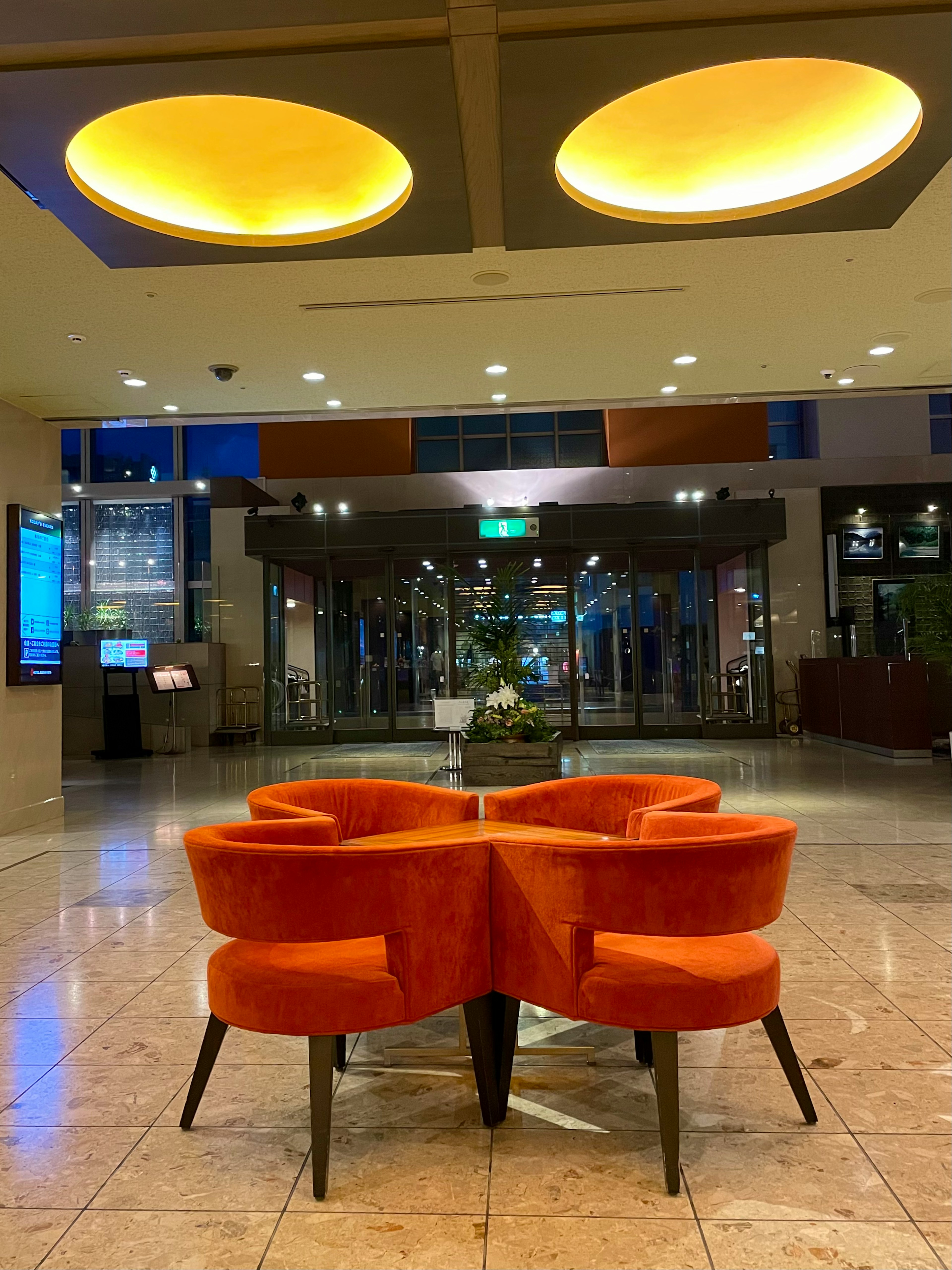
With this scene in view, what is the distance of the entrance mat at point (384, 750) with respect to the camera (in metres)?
12.6

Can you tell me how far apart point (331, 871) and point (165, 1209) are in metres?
0.87

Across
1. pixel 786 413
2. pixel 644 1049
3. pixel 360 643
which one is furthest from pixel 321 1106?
pixel 786 413

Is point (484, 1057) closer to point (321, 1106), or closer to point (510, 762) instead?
point (321, 1106)

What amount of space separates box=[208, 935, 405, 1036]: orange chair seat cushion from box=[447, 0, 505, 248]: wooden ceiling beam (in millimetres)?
2680

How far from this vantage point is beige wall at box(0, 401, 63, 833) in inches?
291

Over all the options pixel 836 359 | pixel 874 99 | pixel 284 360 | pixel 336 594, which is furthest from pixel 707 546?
pixel 874 99

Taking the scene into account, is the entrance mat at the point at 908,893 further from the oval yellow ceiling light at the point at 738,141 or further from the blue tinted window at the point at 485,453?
the blue tinted window at the point at 485,453

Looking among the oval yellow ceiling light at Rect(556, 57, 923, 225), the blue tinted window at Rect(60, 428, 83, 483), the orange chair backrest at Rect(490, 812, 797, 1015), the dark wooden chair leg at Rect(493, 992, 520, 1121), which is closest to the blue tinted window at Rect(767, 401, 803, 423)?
the blue tinted window at Rect(60, 428, 83, 483)

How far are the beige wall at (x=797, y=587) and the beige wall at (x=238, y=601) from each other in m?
8.48

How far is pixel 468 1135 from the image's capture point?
2582mm

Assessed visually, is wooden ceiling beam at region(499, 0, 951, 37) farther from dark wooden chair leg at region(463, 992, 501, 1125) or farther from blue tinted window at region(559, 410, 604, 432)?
blue tinted window at region(559, 410, 604, 432)

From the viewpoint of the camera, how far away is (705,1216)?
7.09 ft

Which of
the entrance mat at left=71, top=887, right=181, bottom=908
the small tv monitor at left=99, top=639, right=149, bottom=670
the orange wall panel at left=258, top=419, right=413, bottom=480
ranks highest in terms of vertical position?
the orange wall panel at left=258, top=419, right=413, bottom=480

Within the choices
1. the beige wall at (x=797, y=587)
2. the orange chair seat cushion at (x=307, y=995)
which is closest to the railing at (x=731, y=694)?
the beige wall at (x=797, y=587)
